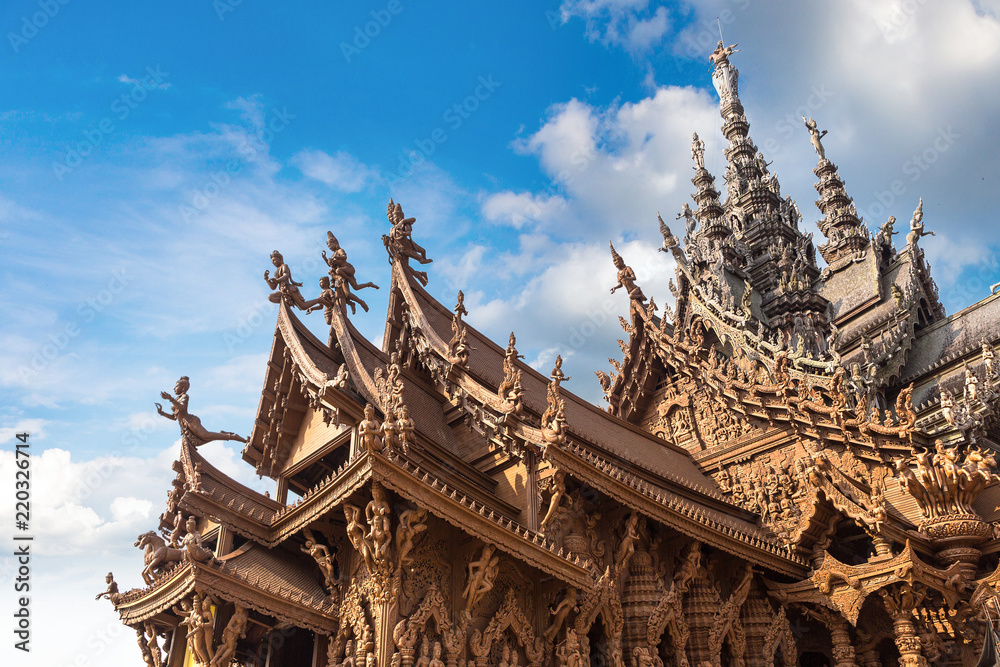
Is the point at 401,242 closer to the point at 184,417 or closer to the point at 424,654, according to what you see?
the point at 184,417

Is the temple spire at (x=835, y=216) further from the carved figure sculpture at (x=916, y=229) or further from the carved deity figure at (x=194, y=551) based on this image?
the carved deity figure at (x=194, y=551)

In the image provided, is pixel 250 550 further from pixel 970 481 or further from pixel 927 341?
pixel 927 341

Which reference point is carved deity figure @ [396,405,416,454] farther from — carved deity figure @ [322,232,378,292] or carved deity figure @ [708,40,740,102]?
carved deity figure @ [708,40,740,102]

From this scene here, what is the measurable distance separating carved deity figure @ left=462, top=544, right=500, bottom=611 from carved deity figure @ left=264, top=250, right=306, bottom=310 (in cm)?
559

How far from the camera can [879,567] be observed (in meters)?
9.59

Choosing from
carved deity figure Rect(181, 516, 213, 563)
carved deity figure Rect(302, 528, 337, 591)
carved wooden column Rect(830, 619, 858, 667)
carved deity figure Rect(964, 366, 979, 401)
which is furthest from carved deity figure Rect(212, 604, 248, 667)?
carved deity figure Rect(964, 366, 979, 401)

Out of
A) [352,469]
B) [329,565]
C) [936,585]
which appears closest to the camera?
[352,469]

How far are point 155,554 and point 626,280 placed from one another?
981cm

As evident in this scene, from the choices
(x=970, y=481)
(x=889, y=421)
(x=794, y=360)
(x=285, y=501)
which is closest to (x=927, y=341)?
(x=794, y=360)

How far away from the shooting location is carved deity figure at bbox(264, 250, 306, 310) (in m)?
11.9

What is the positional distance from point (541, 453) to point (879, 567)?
182 inches

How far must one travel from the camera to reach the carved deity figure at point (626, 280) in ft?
A: 48.9

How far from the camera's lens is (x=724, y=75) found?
107 feet

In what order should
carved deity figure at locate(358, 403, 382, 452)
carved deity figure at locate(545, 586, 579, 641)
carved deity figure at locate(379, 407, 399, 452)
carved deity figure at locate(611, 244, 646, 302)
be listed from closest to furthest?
1. carved deity figure at locate(358, 403, 382, 452)
2. carved deity figure at locate(379, 407, 399, 452)
3. carved deity figure at locate(545, 586, 579, 641)
4. carved deity figure at locate(611, 244, 646, 302)
